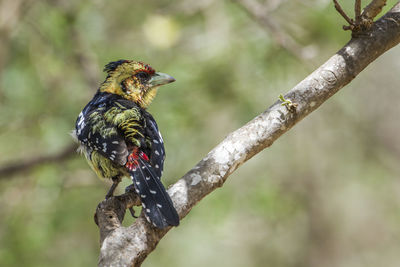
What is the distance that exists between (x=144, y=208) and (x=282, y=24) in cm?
436

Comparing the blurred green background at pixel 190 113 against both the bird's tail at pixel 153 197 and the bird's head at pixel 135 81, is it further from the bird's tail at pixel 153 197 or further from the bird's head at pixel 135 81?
the bird's tail at pixel 153 197

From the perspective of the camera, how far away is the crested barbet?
298 cm

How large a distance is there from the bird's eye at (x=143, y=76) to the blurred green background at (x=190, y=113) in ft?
4.14

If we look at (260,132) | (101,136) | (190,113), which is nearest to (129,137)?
(101,136)

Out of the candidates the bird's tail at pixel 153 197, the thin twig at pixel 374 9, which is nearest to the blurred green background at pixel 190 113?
the thin twig at pixel 374 9

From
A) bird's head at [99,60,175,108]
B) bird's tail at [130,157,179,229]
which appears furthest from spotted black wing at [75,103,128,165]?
bird's head at [99,60,175,108]

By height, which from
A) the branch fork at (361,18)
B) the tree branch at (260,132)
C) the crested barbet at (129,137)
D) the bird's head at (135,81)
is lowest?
the tree branch at (260,132)

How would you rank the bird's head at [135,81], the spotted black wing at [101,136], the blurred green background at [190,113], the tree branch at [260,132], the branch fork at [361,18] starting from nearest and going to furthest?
1. the tree branch at [260,132]
2. the branch fork at [361,18]
3. the spotted black wing at [101,136]
4. the bird's head at [135,81]
5. the blurred green background at [190,113]

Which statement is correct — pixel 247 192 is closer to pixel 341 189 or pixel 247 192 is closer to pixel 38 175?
pixel 341 189

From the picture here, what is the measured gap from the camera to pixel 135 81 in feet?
15.4

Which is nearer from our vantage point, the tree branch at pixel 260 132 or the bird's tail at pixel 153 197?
the bird's tail at pixel 153 197

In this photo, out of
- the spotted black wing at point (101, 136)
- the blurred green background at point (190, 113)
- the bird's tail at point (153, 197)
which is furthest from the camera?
the blurred green background at point (190, 113)

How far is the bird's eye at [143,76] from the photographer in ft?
15.4

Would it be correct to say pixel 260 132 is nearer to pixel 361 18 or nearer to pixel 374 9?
pixel 361 18
